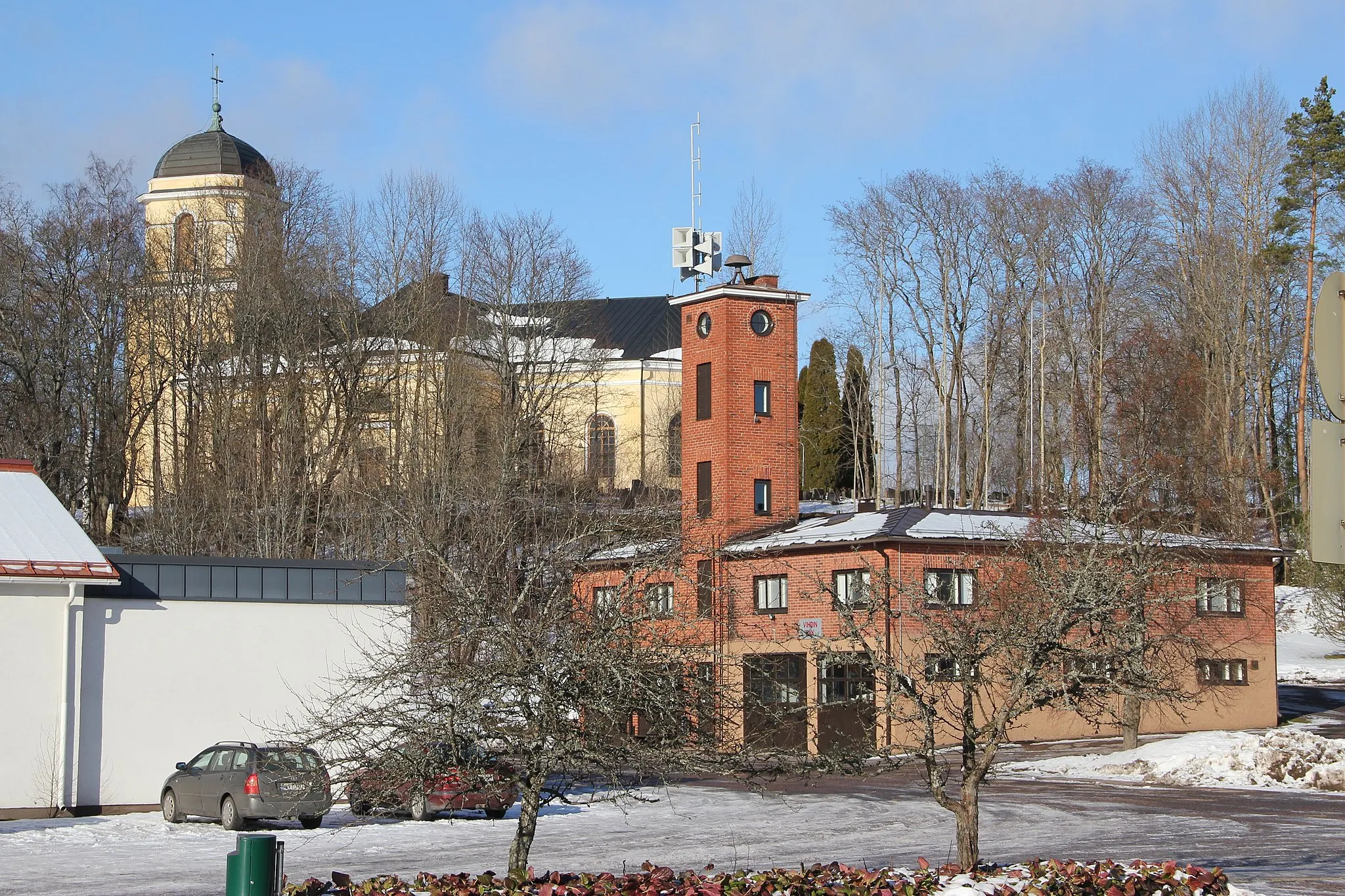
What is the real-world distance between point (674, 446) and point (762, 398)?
66.3 ft

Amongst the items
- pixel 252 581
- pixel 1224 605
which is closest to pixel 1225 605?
pixel 1224 605

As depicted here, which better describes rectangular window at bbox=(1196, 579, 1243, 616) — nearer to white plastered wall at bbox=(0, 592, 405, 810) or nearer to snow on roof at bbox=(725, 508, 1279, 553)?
snow on roof at bbox=(725, 508, 1279, 553)

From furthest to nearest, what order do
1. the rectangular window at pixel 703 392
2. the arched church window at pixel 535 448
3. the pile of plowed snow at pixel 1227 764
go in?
the arched church window at pixel 535 448
the rectangular window at pixel 703 392
the pile of plowed snow at pixel 1227 764

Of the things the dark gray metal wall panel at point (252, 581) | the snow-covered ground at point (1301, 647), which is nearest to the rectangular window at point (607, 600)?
the dark gray metal wall panel at point (252, 581)

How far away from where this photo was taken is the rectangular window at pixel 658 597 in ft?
37.0

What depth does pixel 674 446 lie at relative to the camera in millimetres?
60406

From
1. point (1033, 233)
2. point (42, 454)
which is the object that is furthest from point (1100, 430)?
point (42, 454)

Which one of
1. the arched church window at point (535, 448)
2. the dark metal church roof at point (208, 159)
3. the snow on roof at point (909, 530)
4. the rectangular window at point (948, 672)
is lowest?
the rectangular window at point (948, 672)

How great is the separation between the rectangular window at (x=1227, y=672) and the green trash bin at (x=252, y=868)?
3367 cm

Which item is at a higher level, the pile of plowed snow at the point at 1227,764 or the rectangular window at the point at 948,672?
the rectangular window at the point at 948,672

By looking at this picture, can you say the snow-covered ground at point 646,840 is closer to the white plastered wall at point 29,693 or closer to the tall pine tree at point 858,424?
the white plastered wall at point 29,693

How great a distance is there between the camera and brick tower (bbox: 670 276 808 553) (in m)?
39.7

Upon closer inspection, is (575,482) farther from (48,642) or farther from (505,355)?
(48,642)

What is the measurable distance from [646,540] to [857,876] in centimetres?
646
